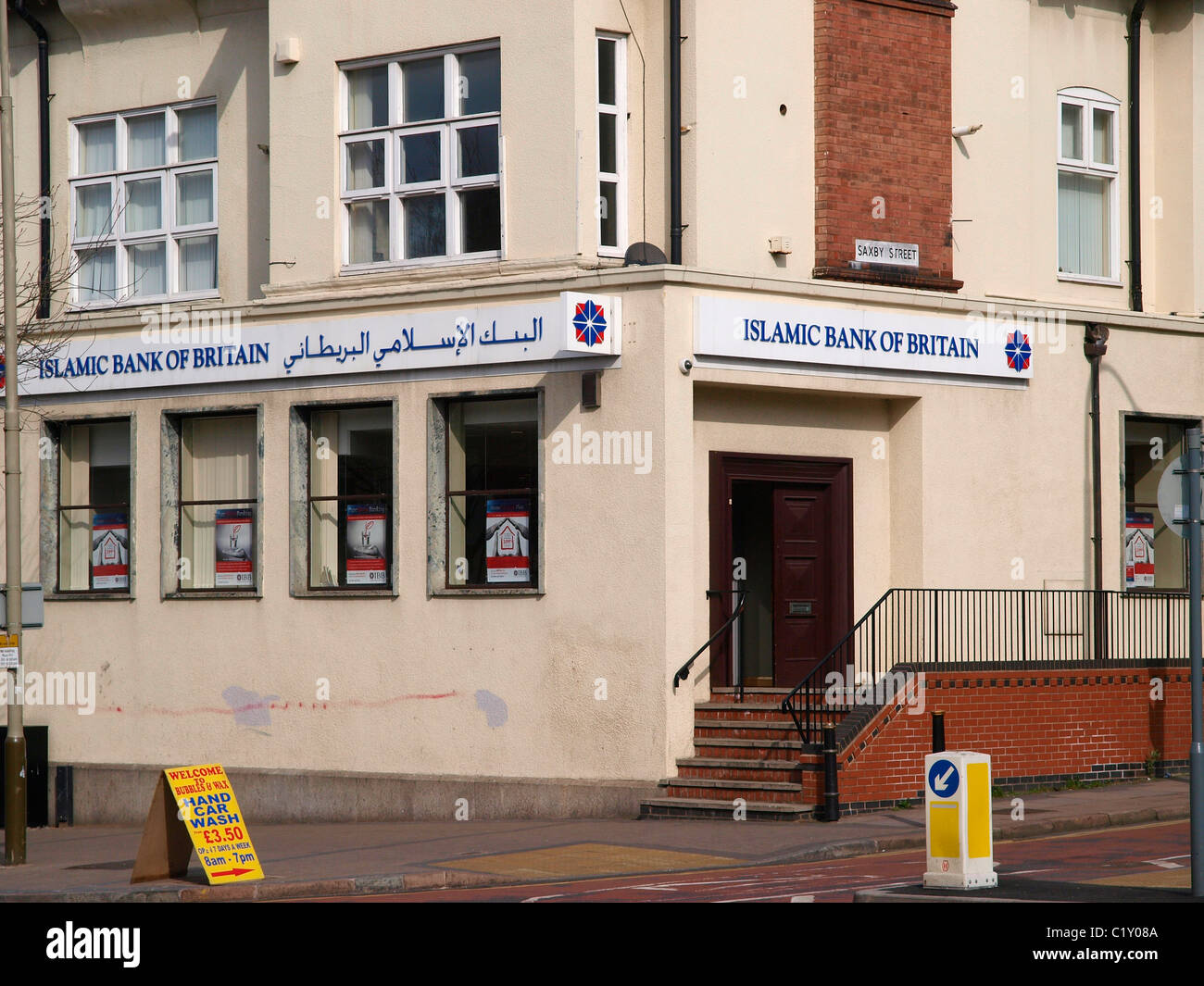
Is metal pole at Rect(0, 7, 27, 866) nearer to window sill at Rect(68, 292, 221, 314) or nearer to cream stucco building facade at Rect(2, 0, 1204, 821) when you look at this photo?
cream stucco building facade at Rect(2, 0, 1204, 821)

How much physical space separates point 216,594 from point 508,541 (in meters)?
4.00

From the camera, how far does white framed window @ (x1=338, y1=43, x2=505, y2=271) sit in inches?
765

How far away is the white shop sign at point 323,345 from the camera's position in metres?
18.2

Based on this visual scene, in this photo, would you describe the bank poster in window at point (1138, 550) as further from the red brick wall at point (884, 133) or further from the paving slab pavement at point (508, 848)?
the red brick wall at point (884, 133)

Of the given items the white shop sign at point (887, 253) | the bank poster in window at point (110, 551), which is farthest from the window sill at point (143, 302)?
the white shop sign at point (887, 253)

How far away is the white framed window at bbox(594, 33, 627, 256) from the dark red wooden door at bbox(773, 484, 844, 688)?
3.45 meters

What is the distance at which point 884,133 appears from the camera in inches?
794

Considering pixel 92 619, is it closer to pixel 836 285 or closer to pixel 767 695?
pixel 767 695

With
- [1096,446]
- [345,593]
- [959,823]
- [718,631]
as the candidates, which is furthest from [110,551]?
[959,823]

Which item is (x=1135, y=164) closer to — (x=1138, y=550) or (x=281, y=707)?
(x=1138, y=550)

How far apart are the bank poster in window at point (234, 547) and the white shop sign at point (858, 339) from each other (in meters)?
6.29

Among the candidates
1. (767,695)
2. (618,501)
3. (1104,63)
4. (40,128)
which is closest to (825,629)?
(767,695)

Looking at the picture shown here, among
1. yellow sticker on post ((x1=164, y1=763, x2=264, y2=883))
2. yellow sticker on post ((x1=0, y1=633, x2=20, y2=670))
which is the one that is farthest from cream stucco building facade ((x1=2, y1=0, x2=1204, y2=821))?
yellow sticker on post ((x1=164, y1=763, x2=264, y2=883))

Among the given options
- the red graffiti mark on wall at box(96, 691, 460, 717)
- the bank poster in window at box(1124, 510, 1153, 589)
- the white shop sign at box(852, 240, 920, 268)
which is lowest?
the red graffiti mark on wall at box(96, 691, 460, 717)
